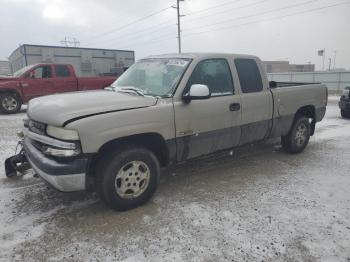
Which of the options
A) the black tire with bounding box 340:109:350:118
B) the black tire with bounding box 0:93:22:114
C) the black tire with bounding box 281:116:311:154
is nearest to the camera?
the black tire with bounding box 281:116:311:154

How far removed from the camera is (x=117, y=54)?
22.1 meters

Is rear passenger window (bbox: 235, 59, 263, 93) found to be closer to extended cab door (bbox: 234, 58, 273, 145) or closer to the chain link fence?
extended cab door (bbox: 234, 58, 273, 145)

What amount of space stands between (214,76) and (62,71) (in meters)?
9.29

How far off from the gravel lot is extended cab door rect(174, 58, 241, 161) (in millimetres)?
622

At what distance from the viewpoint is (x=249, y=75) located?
15.5 feet

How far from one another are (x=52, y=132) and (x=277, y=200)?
286 cm

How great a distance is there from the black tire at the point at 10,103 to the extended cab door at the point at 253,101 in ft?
31.1

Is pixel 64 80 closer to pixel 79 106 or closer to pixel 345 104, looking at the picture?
pixel 79 106

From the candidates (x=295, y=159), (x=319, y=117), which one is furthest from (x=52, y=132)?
(x=319, y=117)

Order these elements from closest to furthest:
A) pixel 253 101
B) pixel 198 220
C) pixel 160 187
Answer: pixel 198 220, pixel 160 187, pixel 253 101

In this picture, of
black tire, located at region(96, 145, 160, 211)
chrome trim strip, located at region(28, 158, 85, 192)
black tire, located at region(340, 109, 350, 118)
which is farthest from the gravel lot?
black tire, located at region(340, 109, 350, 118)

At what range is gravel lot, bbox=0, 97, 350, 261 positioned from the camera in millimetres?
2758

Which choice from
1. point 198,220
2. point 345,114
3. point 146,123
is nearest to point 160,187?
point 198,220

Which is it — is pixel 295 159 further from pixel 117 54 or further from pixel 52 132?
pixel 117 54
